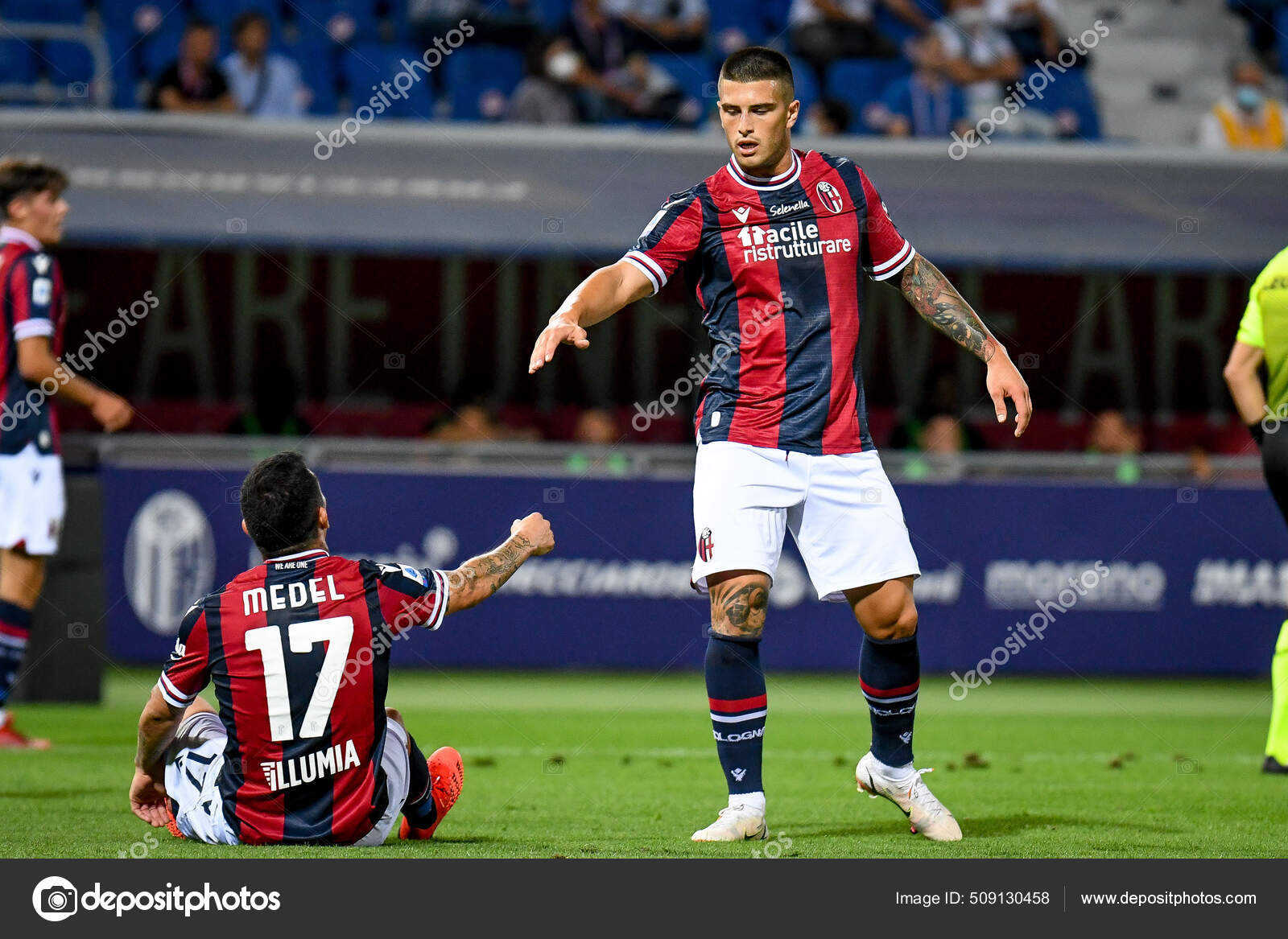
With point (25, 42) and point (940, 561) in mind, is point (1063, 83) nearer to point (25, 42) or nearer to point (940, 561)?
point (940, 561)

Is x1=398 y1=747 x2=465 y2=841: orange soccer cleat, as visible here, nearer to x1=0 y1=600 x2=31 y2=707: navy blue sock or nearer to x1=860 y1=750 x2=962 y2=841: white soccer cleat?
x1=860 y1=750 x2=962 y2=841: white soccer cleat

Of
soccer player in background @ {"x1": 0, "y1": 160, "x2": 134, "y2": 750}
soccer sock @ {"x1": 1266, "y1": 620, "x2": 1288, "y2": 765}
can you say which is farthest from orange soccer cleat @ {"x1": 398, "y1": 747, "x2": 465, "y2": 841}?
soccer sock @ {"x1": 1266, "y1": 620, "x2": 1288, "y2": 765}

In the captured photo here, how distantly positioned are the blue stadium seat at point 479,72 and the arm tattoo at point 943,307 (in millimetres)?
8591

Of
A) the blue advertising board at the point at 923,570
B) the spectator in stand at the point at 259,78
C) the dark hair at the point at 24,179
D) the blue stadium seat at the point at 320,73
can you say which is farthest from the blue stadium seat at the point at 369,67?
the dark hair at the point at 24,179

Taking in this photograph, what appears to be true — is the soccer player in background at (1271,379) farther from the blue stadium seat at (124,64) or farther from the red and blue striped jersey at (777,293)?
the blue stadium seat at (124,64)

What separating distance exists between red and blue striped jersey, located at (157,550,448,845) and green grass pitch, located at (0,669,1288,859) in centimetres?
19

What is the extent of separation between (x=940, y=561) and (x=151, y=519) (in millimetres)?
5157

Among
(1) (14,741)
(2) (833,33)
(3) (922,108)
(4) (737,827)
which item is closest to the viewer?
(4) (737,827)

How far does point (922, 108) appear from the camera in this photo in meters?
13.1

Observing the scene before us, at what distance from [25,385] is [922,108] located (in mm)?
8247

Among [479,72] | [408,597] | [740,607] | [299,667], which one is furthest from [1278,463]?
[479,72]

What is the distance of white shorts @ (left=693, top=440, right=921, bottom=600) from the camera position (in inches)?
188

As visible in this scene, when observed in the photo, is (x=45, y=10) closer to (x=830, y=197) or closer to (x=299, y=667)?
(x=830, y=197)

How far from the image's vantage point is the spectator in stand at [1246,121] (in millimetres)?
13336
